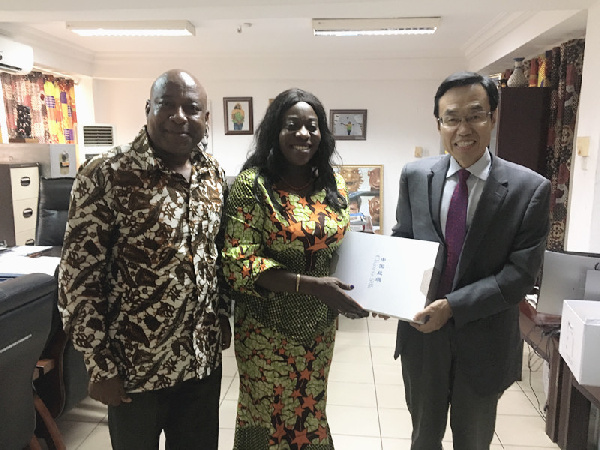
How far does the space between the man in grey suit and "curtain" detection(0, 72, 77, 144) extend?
4493mm

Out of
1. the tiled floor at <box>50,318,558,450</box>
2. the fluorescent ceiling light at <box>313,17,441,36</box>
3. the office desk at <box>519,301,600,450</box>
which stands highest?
the fluorescent ceiling light at <box>313,17,441,36</box>

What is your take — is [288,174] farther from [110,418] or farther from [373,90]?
[373,90]

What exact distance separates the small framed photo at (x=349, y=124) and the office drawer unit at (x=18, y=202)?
10.7 feet

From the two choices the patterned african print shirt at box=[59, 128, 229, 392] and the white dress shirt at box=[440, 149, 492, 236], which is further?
the white dress shirt at box=[440, 149, 492, 236]

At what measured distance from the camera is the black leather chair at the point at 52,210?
122 inches

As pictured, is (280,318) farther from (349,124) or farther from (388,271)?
(349,124)

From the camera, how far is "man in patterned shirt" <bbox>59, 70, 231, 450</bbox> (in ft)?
3.67

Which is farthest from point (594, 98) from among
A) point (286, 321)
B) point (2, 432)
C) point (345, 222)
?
point (2, 432)

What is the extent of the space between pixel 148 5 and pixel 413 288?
242 cm

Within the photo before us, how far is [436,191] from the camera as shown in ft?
4.42

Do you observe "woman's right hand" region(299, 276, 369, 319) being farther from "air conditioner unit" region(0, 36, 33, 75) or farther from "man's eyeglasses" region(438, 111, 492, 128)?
"air conditioner unit" region(0, 36, 33, 75)

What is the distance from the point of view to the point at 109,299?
1170 millimetres

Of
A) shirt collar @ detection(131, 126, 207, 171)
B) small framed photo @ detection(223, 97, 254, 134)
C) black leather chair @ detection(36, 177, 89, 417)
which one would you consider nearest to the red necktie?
shirt collar @ detection(131, 126, 207, 171)

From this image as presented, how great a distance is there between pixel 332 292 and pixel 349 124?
177 inches
